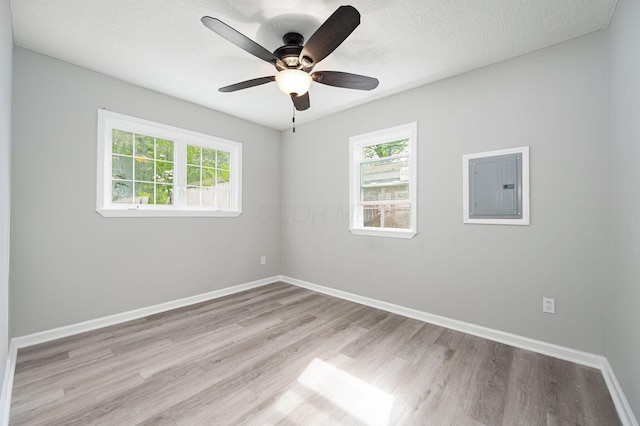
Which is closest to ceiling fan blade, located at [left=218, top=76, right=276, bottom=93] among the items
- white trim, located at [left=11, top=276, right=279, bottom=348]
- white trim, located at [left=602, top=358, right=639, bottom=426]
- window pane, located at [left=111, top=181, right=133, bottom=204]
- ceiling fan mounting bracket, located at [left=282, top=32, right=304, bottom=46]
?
ceiling fan mounting bracket, located at [left=282, top=32, right=304, bottom=46]

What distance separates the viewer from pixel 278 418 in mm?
1567

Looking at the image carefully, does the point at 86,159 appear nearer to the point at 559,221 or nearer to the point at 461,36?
the point at 461,36

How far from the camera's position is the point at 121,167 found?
297 cm

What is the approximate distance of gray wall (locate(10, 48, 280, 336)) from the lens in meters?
2.34

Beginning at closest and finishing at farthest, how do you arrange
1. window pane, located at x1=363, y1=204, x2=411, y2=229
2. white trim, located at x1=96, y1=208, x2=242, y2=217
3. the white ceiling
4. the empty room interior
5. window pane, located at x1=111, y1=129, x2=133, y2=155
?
1. the empty room interior
2. the white ceiling
3. white trim, located at x1=96, y1=208, x2=242, y2=217
4. window pane, located at x1=111, y1=129, x2=133, y2=155
5. window pane, located at x1=363, y1=204, x2=411, y2=229

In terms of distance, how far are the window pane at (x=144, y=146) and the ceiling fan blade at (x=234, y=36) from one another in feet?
6.69

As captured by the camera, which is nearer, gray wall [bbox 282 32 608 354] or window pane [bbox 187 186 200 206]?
gray wall [bbox 282 32 608 354]

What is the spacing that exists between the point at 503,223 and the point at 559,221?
0.38 meters

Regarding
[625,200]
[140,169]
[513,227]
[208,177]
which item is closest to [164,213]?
[140,169]

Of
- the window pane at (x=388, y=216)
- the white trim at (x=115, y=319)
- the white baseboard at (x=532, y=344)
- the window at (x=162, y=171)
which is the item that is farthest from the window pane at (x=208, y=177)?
the white baseboard at (x=532, y=344)

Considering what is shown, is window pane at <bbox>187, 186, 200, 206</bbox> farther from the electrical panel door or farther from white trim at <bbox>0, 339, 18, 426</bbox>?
the electrical panel door

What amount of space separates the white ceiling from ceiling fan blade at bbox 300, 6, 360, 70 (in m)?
0.29

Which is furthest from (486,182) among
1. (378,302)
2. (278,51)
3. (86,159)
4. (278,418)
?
(86,159)

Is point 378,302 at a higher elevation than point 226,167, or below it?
below
